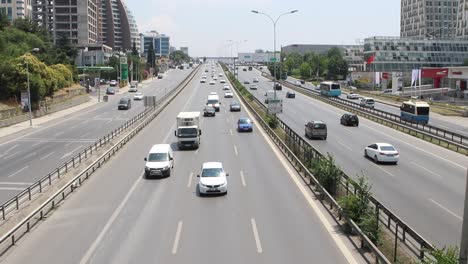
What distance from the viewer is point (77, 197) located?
82.1 feet

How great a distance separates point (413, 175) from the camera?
30.4 metres

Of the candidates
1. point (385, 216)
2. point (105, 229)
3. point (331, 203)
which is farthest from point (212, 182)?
point (385, 216)

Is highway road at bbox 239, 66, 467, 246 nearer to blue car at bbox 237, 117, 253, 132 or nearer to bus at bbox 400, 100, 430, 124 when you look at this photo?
bus at bbox 400, 100, 430, 124

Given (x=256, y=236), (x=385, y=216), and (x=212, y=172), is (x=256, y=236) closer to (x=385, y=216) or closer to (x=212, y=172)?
(x=385, y=216)

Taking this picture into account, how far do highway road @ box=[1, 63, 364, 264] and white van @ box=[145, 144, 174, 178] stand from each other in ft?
1.80

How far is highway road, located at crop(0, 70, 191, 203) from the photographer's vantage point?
3016cm

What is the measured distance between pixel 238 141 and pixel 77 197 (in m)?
21.8

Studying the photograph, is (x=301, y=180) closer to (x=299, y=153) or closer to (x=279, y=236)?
(x=299, y=153)

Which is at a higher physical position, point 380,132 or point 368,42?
point 368,42

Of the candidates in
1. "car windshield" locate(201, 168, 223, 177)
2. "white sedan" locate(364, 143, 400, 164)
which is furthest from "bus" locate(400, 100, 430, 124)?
"car windshield" locate(201, 168, 223, 177)

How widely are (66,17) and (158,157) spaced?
555 feet

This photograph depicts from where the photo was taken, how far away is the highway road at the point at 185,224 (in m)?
16.6

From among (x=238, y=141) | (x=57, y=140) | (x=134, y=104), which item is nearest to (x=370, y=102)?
(x=134, y=104)

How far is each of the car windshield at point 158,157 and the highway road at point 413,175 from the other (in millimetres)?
10285
